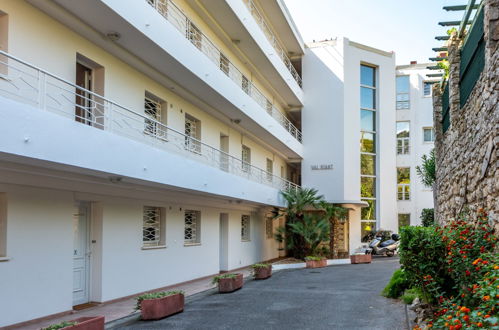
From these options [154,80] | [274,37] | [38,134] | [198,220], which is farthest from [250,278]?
[274,37]

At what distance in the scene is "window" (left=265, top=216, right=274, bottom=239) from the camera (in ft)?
80.7

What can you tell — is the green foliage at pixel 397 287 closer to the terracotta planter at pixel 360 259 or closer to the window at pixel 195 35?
the window at pixel 195 35

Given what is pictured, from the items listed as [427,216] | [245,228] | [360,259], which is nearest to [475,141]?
[245,228]

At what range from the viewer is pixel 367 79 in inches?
1148

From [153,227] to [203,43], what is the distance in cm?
727

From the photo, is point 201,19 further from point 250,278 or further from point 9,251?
point 9,251

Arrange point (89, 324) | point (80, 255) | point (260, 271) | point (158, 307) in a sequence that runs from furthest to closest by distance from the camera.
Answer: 1. point (260, 271)
2. point (80, 255)
3. point (158, 307)
4. point (89, 324)

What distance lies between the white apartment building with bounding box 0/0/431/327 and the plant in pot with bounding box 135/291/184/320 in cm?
191

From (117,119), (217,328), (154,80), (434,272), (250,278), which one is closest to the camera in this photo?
(434,272)

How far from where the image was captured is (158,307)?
31.0 ft

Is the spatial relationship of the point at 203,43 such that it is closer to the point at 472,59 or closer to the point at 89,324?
the point at 472,59

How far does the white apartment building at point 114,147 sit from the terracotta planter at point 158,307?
200 centimetres

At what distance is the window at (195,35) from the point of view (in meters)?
16.0

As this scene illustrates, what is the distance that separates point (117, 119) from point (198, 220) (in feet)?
21.8
